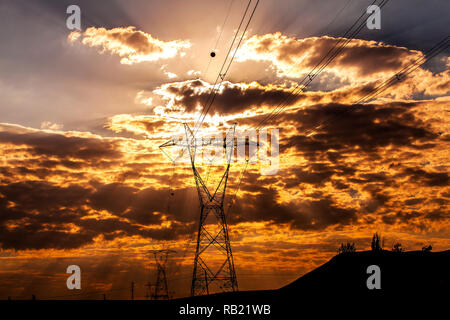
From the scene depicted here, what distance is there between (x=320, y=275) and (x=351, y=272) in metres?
4.57

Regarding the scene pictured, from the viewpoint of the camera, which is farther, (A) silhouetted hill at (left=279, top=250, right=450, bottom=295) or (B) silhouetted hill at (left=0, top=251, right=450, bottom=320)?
(A) silhouetted hill at (left=279, top=250, right=450, bottom=295)

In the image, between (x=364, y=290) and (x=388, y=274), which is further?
(x=388, y=274)

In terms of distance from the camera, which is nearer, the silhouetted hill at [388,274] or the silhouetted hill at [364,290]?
the silhouetted hill at [364,290]

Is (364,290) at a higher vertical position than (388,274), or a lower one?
lower
